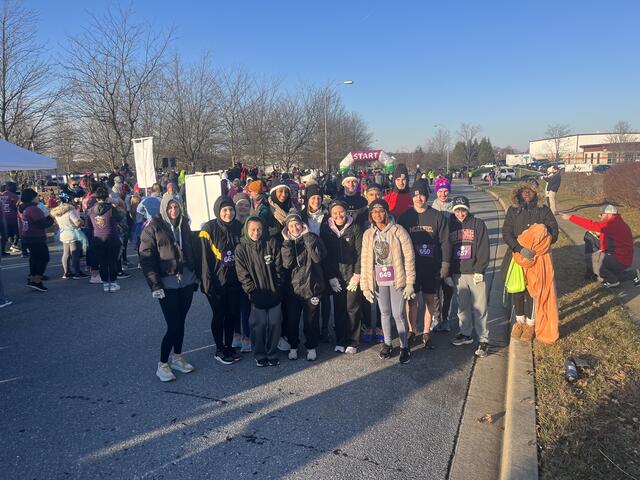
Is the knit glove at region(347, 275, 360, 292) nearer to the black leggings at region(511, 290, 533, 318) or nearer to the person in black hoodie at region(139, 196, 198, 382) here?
the person in black hoodie at region(139, 196, 198, 382)

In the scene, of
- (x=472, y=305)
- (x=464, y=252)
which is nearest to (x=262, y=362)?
(x=472, y=305)

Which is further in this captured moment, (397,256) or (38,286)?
(38,286)

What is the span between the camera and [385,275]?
4.55 meters

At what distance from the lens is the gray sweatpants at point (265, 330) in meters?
4.57

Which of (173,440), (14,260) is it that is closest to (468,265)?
(173,440)

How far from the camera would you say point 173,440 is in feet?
11.0

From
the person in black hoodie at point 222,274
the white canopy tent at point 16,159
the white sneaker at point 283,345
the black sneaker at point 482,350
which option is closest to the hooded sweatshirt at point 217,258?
the person in black hoodie at point 222,274

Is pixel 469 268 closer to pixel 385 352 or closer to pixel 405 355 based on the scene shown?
pixel 405 355

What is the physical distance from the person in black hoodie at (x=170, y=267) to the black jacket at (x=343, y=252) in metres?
1.46

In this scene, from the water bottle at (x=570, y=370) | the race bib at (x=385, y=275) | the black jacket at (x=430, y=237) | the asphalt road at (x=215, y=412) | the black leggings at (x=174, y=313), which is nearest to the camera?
the asphalt road at (x=215, y=412)

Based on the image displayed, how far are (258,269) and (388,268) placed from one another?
1.38 metres

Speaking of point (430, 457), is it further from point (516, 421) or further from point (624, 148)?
point (624, 148)

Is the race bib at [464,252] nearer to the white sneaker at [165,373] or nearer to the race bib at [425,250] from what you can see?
the race bib at [425,250]

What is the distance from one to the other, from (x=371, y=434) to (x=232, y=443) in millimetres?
1102
